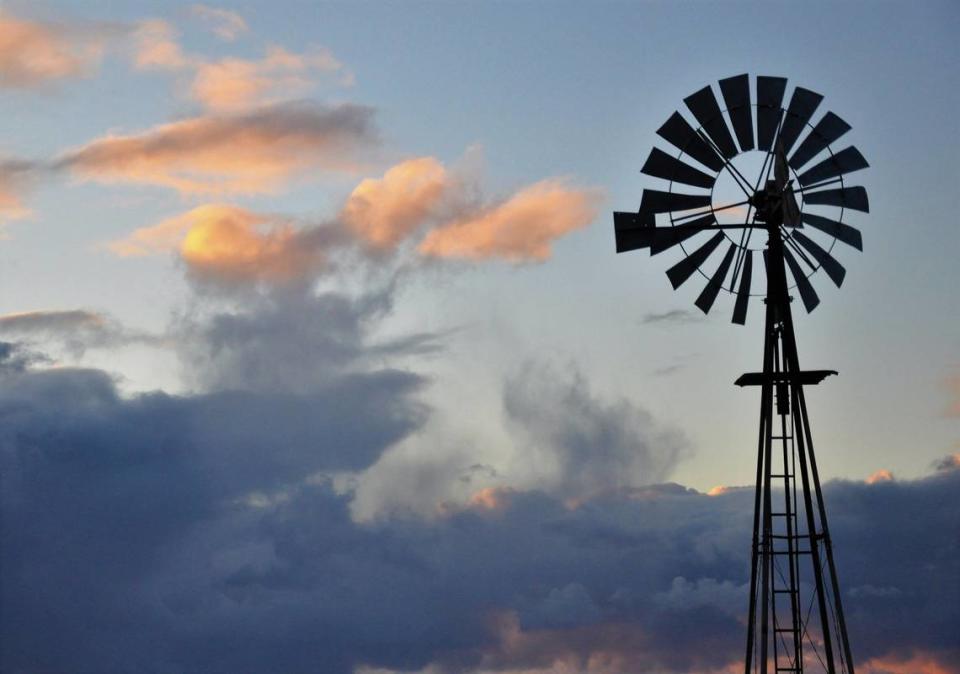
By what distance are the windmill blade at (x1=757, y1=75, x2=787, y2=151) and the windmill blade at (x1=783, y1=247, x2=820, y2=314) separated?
274 centimetres

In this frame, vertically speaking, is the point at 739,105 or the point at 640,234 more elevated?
the point at 739,105

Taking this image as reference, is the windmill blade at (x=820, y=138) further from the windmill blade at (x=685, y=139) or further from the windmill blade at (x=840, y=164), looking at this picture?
the windmill blade at (x=685, y=139)

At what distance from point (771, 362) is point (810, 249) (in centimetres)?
296

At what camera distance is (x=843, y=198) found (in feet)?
97.4

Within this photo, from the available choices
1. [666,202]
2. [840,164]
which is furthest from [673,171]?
[840,164]

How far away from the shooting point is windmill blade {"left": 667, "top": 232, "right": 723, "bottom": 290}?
2984cm

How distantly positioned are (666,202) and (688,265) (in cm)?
160

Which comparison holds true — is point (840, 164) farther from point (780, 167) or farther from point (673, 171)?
point (673, 171)

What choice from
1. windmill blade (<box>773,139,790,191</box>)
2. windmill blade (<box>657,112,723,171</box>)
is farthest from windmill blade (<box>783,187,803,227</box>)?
windmill blade (<box>657,112,723,171</box>)

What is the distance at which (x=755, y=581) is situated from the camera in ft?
93.8

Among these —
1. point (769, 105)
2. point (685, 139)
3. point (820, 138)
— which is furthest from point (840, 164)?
point (685, 139)

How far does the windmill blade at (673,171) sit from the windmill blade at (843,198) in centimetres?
245

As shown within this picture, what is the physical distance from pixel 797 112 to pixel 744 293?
14.6 feet

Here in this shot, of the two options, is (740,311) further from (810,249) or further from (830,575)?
(830,575)
